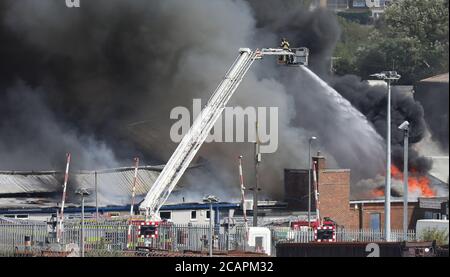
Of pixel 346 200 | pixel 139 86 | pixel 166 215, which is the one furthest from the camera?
pixel 139 86

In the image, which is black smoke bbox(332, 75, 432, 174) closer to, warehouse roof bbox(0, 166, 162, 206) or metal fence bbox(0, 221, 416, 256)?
warehouse roof bbox(0, 166, 162, 206)

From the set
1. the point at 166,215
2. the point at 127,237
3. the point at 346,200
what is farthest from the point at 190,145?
the point at 127,237

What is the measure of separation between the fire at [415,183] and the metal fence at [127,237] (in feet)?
56.5

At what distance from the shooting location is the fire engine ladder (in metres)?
51.9

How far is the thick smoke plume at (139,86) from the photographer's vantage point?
216 ft

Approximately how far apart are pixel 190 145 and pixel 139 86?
15680 mm

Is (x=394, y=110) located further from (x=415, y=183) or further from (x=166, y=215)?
(x=166, y=215)

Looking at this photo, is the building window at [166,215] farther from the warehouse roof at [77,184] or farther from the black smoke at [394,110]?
the black smoke at [394,110]

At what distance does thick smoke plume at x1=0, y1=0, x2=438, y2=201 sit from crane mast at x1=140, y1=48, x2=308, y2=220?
7371 millimetres

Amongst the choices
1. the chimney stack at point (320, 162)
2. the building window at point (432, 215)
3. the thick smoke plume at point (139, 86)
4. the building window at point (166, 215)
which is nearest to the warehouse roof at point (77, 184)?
the building window at point (166, 215)

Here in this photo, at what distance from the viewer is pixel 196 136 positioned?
54.9 meters

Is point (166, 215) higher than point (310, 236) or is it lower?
higher

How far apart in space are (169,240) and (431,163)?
22.1m

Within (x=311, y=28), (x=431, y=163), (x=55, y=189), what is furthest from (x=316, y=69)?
(x=55, y=189)
